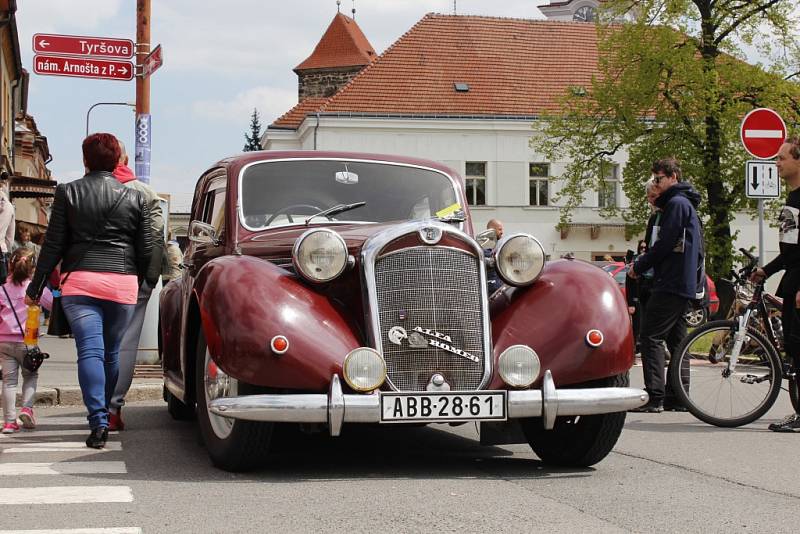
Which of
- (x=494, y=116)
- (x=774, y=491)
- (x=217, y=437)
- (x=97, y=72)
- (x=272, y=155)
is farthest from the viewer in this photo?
(x=494, y=116)

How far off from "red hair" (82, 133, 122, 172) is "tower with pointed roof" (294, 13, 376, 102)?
6455cm

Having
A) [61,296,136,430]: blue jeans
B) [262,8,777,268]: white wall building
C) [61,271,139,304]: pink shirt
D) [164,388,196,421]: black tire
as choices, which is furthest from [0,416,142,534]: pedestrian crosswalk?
[262,8,777,268]: white wall building

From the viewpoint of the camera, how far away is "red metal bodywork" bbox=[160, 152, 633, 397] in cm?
584

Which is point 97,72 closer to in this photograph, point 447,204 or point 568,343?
point 447,204

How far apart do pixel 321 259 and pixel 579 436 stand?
1.76 m

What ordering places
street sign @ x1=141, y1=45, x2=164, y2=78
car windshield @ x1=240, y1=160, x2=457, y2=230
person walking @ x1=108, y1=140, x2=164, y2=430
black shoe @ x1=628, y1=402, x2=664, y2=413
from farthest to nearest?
street sign @ x1=141, y1=45, x2=164, y2=78 < black shoe @ x1=628, y1=402, x2=664, y2=413 < person walking @ x1=108, y1=140, x2=164, y2=430 < car windshield @ x1=240, y1=160, x2=457, y2=230

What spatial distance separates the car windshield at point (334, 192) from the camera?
7648 millimetres

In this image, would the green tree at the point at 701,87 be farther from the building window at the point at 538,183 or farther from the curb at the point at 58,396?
the curb at the point at 58,396

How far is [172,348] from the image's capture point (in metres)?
8.44

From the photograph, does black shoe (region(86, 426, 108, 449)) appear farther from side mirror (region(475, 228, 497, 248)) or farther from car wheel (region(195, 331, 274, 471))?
side mirror (region(475, 228, 497, 248))

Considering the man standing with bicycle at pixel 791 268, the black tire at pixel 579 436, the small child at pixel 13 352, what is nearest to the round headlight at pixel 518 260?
the black tire at pixel 579 436

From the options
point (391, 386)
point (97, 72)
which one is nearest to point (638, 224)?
point (97, 72)

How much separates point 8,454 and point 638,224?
30785 mm

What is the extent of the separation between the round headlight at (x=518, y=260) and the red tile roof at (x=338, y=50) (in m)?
66.0
